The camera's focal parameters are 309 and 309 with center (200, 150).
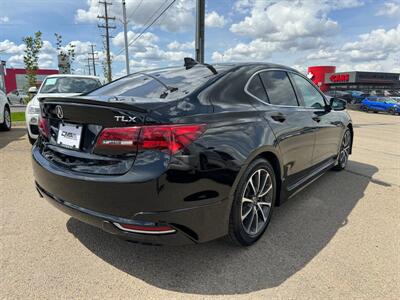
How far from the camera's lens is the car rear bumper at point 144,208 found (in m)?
2.02

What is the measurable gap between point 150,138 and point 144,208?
46 centimetres

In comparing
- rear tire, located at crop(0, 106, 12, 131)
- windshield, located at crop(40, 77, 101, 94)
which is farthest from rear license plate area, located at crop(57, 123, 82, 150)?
rear tire, located at crop(0, 106, 12, 131)

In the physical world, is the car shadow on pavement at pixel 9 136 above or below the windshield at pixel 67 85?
below

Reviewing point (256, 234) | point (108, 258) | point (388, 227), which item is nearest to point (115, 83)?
point (108, 258)

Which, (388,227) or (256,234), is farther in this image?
(388,227)

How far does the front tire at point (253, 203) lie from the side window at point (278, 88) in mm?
767

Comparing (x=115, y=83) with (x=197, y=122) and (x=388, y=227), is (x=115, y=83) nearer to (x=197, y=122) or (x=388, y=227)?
(x=197, y=122)

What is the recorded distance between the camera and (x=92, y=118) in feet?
7.28

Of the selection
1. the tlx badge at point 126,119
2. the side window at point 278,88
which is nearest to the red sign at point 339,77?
the side window at point 278,88

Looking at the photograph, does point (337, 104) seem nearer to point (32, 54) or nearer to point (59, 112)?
point (59, 112)

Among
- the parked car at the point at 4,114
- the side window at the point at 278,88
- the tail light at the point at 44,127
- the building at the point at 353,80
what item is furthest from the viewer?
the building at the point at 353,80

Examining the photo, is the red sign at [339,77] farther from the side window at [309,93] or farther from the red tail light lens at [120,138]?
the red tail light lens at [120,138]

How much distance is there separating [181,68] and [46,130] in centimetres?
145

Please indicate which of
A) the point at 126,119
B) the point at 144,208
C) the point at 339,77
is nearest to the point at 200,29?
the point at 126,119
